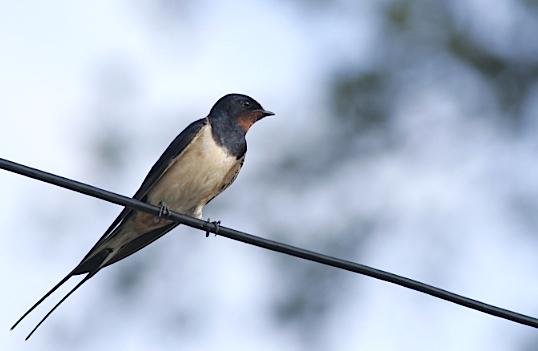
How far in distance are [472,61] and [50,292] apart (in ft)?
25.2

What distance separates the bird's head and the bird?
10 centimetres

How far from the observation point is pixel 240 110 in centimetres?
510

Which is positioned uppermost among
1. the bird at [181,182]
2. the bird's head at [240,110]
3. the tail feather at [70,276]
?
the bird's head at [240,110]

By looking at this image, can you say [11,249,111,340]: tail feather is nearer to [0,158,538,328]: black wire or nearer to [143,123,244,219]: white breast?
[143,123,244,219]: white breast

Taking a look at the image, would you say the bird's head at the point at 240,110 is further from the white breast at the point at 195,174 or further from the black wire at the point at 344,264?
the black wire at the point at 344,264

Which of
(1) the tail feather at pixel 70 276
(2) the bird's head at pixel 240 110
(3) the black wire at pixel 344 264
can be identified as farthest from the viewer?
(2) the bird's head at pixel 240 110

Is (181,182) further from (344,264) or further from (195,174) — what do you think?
(344,264)

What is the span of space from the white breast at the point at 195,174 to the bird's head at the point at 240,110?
28 cm

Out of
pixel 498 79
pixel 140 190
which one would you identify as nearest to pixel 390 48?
pixel 498 79

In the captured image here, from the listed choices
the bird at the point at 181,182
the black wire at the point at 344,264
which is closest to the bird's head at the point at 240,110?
the bird at the point at 181,182

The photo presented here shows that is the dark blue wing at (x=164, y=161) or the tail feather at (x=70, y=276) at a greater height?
the dark blue wing at (x=164, y=161)

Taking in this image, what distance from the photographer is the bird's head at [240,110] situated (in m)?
4.98

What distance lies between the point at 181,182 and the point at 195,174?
0.11 m

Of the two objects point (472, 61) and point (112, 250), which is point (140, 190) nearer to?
point (112, 250)
